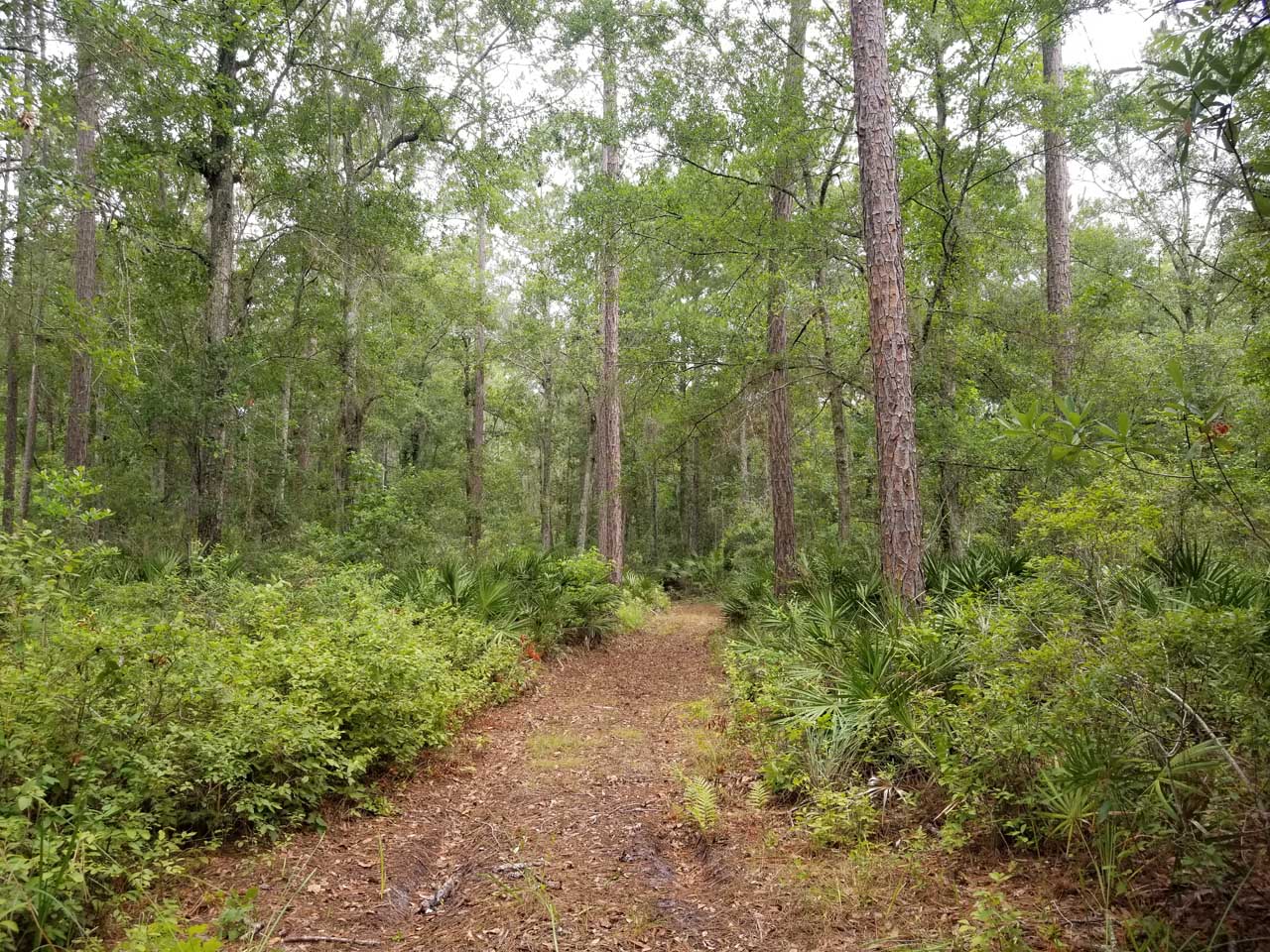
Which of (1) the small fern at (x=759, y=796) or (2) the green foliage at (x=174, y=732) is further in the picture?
(1) the small fern at (x=759, y=796)


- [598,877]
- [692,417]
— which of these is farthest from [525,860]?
[692,417]

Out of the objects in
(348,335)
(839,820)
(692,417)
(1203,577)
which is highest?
(348,335)

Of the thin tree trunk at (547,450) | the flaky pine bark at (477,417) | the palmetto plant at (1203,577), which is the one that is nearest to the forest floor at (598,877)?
the palmetto plant at (1203,577)

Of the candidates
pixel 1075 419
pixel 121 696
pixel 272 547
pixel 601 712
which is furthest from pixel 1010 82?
pixel 272 547

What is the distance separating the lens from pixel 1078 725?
3.39 meters

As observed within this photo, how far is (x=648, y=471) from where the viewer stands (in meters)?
12.8

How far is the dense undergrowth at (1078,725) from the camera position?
110 inches

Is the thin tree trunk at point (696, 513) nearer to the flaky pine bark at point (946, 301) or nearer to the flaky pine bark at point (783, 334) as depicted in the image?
the flaky pine bark at point (783, 334)

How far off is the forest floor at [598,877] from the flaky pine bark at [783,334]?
587 cm

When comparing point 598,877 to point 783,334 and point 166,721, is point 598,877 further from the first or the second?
point 783,334

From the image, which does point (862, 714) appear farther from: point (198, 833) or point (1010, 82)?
point (1010, 82)

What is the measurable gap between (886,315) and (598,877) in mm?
5625

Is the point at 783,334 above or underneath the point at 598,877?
above

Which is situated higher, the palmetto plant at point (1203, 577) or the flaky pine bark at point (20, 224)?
the flaky pine bark at point (20, 224)
